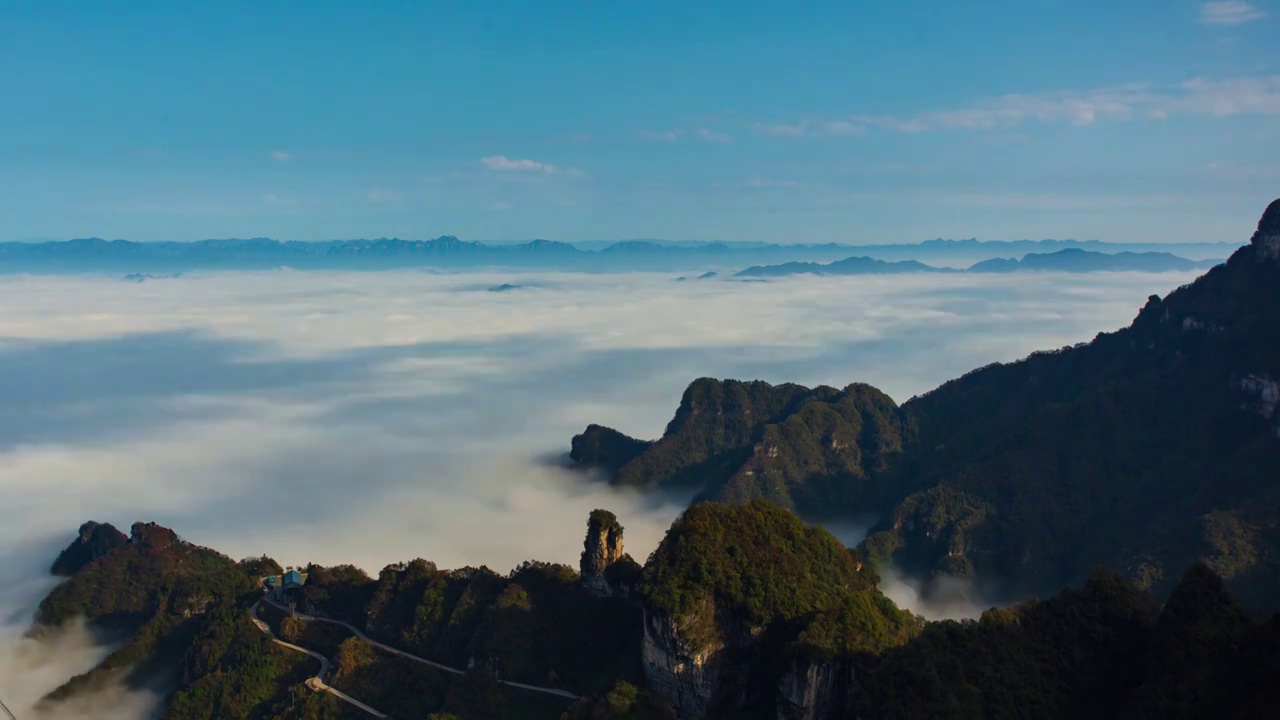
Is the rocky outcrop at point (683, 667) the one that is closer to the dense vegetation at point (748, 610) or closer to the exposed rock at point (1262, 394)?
the dense vegetation at point (748, 610)

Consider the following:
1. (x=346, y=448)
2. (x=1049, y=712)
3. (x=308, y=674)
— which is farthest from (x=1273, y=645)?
(x=346, y=448)

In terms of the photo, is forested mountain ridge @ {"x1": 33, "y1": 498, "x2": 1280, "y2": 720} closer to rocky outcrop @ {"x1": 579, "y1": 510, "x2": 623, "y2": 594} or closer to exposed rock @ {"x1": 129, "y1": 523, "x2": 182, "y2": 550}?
rocky outcrop @ {"x1": 579, "y1": 510, "x2": 623, "y2": 594}

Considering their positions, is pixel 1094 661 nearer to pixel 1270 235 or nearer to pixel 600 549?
pixel 600 549

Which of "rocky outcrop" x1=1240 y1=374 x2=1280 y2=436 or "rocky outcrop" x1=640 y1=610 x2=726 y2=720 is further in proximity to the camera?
"rocky outcrop" x1=1240 y1=374 x2=1280 y2=436

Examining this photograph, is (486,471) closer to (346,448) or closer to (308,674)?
(346,448)

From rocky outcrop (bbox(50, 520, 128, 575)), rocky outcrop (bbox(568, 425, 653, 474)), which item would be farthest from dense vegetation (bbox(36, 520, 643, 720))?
rocky outcrop (bbox(568, 425, 653, 474))

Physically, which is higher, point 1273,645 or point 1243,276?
point 1243,276
